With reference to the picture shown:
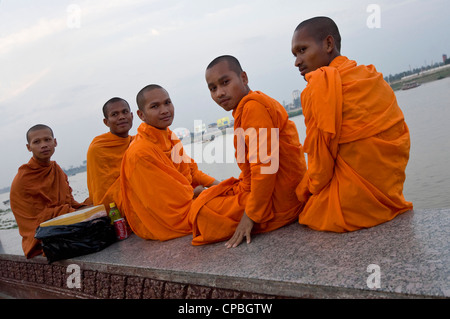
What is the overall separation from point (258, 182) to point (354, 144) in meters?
0.77

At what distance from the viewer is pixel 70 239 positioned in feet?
12.2

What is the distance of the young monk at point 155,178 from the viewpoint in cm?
340

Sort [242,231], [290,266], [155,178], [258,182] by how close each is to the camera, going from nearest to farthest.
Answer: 1. [290,266]
2. [258,182]
3. [242,231]
4. [155,178]

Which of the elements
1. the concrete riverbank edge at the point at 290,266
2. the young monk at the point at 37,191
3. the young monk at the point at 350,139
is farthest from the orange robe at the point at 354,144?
the young monk at the point at 37,191

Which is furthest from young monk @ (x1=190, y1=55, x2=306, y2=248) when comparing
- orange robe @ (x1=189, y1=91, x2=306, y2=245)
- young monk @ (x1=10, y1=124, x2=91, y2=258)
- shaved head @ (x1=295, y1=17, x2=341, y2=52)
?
young monk @ (x1=10, y1=124, x2=91, y2=258)

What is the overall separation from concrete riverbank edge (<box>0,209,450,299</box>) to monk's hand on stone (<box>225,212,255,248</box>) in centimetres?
6

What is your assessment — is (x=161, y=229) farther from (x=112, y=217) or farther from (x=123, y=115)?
(x=123, y=115)

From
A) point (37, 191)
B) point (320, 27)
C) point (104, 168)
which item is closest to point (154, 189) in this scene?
point (104, 168)

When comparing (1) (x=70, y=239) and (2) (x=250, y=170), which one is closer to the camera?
(2) (x=250, y=170)

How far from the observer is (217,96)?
2957 mm

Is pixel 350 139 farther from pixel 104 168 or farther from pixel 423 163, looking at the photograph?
pixel 423 163

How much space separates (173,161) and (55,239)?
1504mm

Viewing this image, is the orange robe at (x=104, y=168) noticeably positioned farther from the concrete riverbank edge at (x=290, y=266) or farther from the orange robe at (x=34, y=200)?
the concrete riverbank edge at (x=290, y=266)
